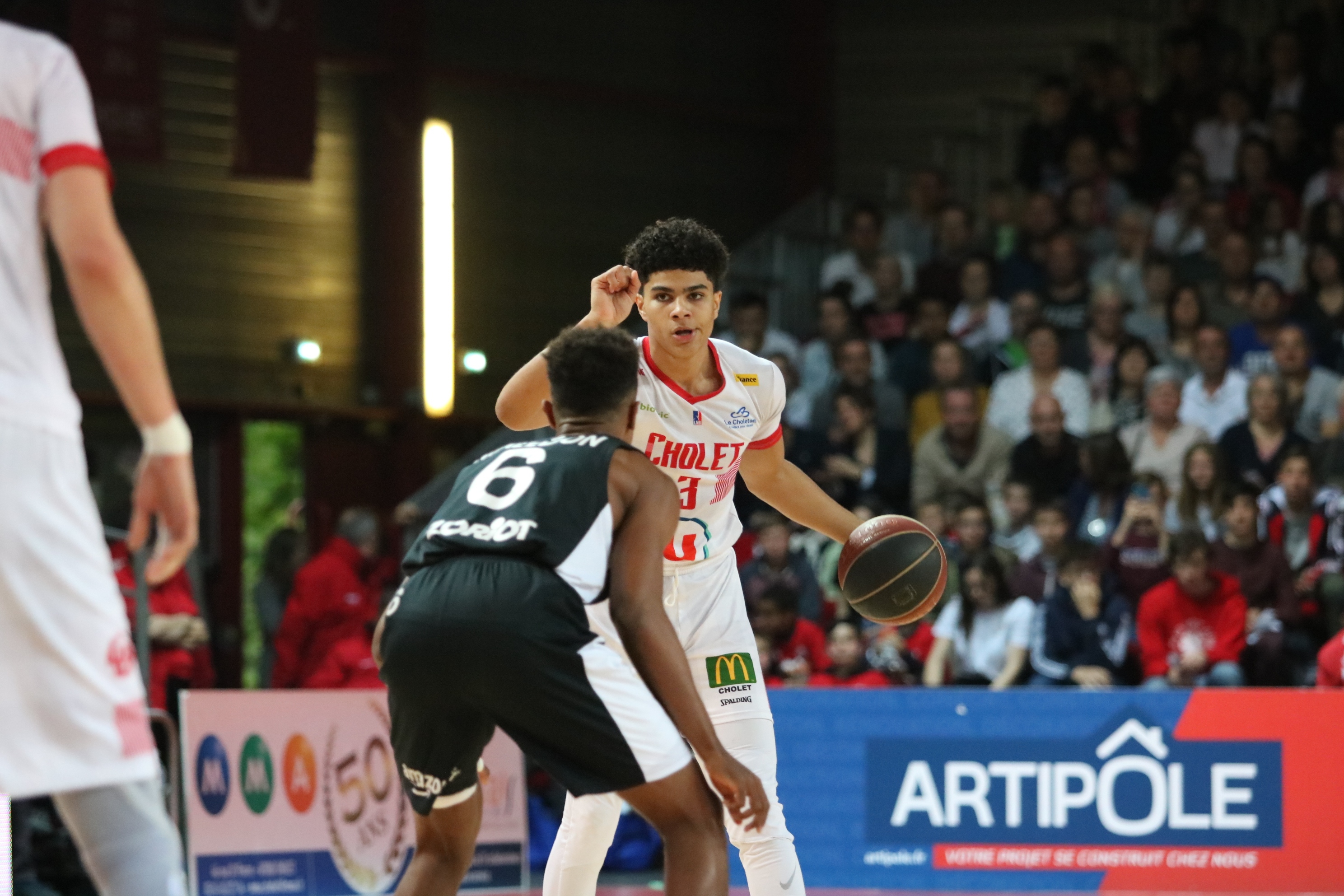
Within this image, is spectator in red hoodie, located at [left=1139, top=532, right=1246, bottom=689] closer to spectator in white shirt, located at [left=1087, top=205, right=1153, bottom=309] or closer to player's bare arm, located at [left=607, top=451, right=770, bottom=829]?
spectator in white shirt, located at [left=1087, top=205, right=1153, bottom=309]

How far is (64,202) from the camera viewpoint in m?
2.95

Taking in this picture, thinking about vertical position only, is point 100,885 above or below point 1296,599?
above

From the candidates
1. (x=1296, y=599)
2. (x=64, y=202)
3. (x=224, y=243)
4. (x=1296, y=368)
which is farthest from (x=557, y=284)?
(x=64, y=202)

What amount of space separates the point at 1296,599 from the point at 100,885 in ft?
25.3

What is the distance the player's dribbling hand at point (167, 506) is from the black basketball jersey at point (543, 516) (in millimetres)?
957

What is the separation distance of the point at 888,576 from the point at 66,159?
126 inches

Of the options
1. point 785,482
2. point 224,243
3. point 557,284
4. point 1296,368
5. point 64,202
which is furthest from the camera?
point 557,284

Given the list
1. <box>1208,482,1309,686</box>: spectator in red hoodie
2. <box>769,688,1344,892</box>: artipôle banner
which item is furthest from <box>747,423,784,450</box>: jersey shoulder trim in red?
<box>1208,482,1309,686</box>: spectator in red hoodie

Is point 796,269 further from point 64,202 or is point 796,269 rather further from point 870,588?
point 64,202

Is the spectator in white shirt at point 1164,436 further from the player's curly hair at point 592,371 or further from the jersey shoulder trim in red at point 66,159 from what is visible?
the jersey shoulder trim in red at point 66,159

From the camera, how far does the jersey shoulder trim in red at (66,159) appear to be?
9.75 feet

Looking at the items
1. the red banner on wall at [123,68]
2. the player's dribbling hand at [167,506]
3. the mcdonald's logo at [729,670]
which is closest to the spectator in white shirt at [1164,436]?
the mcdonald's logo at [729,670]

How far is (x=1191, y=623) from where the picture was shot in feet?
30.8

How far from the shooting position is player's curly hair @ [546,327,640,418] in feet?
13.5
